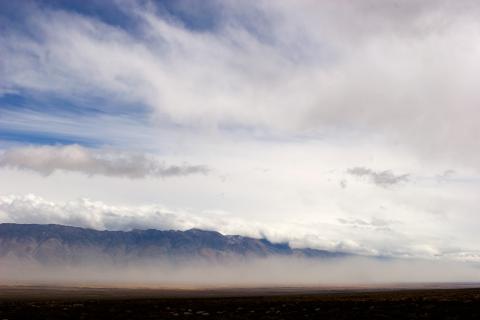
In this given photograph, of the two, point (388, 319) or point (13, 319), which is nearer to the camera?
point (388, 319)

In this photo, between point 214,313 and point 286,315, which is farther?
point 214,313

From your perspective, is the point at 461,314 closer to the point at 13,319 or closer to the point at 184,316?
the point at 184,316

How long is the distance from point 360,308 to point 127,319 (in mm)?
21330

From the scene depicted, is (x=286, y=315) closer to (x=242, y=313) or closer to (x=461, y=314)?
(x=242, y=313)

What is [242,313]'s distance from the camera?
153ft

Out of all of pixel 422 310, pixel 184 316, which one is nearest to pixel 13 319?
pixel 184 316

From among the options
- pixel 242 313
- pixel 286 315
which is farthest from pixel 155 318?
pixel 286 315

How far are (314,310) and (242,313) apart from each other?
22.2ft

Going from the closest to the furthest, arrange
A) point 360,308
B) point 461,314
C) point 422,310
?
point 461,314, point 422,310, point 360,308

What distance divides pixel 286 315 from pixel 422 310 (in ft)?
37.4

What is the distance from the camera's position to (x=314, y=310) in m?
46.8

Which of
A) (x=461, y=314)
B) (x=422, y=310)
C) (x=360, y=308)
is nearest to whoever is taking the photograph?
(x=461, y=314)

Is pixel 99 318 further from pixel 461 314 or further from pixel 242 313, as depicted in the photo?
pixel 461 314

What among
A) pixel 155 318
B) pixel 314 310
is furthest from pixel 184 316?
pixel 314 310
